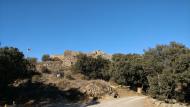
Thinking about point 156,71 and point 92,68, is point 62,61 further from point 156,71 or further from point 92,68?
point 156,71

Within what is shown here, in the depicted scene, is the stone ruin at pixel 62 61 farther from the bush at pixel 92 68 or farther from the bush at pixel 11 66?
the bush at pixel 11 66

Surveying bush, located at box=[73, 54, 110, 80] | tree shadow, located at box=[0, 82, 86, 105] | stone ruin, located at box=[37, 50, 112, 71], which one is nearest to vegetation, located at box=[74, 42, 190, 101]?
bush, located at box=[73, 54, 110, 80]

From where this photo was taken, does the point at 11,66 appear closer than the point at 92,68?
Yes

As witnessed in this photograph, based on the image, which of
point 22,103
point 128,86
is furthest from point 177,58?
point 22,103

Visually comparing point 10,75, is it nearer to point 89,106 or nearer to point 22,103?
point 22,103

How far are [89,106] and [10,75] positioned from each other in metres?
14.2

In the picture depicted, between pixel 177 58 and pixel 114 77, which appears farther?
pixel 114 77

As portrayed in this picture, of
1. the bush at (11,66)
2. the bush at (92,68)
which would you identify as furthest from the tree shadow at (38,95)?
the bush at (92,68)

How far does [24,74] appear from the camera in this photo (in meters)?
58.9

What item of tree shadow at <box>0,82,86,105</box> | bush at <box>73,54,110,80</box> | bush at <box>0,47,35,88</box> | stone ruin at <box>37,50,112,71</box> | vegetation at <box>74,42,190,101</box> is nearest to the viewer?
vegetation at <box>74,42,190,101</box>

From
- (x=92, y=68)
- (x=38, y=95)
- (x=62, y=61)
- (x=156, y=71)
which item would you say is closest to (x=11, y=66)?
(x=38, y=95)

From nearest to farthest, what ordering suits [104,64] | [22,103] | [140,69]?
1. [22,103]
2. [140,69]
3. [104,64]

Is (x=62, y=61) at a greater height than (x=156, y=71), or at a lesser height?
greater

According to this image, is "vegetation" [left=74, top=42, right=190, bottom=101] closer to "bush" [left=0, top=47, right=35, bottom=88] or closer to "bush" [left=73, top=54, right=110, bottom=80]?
"bush" [left=73, top=54, right=110, bottom=80]
